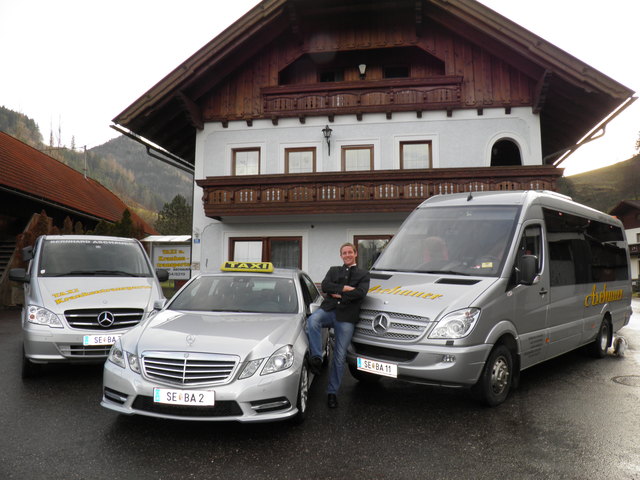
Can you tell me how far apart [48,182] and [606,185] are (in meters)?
167

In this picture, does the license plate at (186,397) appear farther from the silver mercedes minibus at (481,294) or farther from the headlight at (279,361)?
the silver mercedes minibus at (481,294)

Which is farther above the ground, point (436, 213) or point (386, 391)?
point (436, 213)

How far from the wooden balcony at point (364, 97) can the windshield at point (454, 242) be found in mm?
9690

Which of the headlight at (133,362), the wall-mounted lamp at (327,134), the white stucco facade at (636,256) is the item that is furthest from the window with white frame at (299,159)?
the white stucco facade at (636,256)

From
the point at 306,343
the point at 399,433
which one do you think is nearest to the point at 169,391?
the point at 306,343

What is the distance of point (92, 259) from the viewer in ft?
→ 23.3

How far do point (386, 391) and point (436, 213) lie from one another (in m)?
2.40

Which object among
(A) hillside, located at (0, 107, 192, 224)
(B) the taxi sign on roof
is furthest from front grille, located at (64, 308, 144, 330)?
(A) hillside, located at (0, 107, 192, 224)

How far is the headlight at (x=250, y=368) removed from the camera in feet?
12.5

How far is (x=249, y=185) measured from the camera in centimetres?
1434

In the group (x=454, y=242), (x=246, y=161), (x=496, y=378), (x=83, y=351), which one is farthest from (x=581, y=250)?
(x=246, y=161)

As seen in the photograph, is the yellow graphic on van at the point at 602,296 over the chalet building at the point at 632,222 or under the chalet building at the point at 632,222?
under

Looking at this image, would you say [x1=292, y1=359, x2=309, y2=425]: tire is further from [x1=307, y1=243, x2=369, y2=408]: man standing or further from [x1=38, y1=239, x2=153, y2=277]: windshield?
[x1=38, y1=239, x2=153, y2=277]: windshield

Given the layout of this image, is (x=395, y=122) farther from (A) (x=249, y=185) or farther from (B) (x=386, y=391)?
(B) (x=386, y=391)
